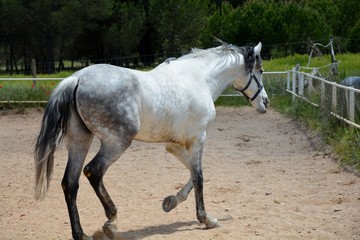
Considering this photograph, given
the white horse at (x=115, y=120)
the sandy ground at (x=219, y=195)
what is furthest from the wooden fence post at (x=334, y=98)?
the white horse at (x=115, y=120)

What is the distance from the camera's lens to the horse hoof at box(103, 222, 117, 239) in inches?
199

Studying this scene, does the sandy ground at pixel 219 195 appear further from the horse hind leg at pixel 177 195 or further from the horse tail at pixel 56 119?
the horse tail at pixel 56 119

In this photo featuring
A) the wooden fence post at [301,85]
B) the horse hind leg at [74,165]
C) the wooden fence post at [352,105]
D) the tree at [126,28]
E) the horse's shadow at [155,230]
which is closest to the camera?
the horse hind leg at [74,165]

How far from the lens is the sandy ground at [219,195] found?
215 inches

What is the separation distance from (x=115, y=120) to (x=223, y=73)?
1.68 m

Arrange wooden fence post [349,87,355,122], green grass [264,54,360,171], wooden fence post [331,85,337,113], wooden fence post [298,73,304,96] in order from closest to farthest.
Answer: green grass [264,54,360,171] → wooden fence post [349,87,355,122] → wooden fence post [331,85,337,113] → wooden fence post [298,73,304,96]

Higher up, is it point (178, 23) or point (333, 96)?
point (178, 23)

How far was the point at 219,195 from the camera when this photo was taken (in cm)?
698

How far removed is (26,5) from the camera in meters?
32.7

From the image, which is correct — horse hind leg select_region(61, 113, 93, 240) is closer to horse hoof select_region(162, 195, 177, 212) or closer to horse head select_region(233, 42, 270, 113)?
horse hoof select_region(162, 195, 177, 212)

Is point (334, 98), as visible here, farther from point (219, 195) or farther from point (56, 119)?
point (56, 119)

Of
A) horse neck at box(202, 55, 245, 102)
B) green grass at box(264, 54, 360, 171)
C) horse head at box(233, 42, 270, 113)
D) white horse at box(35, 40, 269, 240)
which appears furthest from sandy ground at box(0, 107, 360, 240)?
horse neck at box(202, 55, 245, 102)

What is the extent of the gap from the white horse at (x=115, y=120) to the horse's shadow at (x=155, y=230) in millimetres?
156

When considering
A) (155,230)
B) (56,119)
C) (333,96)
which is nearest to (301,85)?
(333,96)
